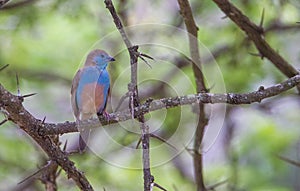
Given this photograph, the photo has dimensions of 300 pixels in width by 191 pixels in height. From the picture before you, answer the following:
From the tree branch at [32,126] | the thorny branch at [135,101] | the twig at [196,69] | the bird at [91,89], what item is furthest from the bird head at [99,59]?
the thorny branch at [135,101]

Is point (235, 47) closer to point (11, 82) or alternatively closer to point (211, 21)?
point (211, 21)

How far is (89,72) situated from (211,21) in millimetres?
1730

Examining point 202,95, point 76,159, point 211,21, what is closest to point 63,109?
point 76,159

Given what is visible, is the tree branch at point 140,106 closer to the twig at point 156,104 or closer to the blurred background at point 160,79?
the twig at point 156,104

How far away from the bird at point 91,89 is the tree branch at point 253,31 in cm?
58

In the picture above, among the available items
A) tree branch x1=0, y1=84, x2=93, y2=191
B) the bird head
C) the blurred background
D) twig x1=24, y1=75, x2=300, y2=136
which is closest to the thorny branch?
twig x1=24, y1=75, x2=300, y2=136

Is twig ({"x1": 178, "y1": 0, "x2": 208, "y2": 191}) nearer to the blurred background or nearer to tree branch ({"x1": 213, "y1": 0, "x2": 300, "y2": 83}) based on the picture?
tree branch ({"x1": 213, "y1": 0, "x2": 300, "y2": 83})

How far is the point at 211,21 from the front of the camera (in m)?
4.26

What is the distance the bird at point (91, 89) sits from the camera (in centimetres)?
260

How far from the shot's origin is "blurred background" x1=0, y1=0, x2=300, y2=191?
369cm

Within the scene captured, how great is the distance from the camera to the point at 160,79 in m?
4.09

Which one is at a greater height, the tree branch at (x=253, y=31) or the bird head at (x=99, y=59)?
the tree branch at (x=253, y=31)

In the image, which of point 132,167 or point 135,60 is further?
point 132,167

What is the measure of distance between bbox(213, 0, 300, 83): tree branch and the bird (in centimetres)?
58
